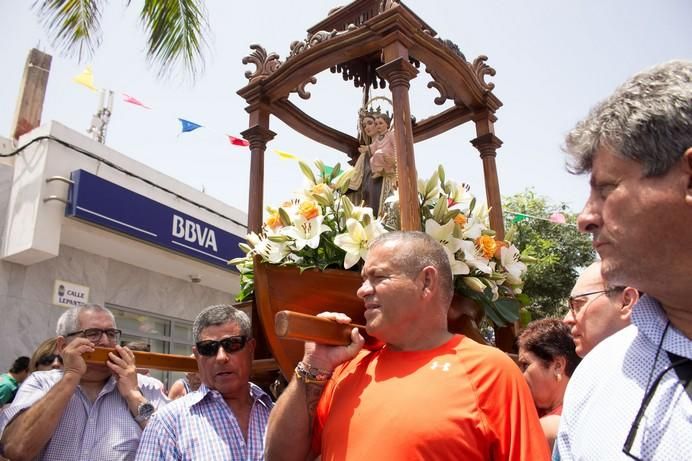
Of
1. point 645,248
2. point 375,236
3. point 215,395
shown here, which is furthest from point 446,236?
point 645,248

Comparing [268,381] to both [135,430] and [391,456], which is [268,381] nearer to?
[135,430]

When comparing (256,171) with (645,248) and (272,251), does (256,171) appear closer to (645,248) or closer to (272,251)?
(272,251)

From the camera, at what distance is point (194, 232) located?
988cm

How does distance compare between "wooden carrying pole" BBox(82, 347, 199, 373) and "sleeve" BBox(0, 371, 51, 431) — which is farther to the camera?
"sleeve" BBox(0, 371, 51, 431)

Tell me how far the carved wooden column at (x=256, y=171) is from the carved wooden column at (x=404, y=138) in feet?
2.93

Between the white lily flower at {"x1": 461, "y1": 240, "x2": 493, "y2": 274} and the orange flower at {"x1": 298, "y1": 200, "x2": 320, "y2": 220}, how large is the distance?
603 mm

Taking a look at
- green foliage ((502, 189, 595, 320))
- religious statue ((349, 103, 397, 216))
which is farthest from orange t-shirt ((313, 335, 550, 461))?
green foliage ((502, 189, 595, 320))

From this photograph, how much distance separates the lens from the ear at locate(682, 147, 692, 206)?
3.30 ft

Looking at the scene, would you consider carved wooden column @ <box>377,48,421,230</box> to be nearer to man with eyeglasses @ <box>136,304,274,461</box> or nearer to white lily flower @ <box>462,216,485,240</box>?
white lily flower @ <box>462,216,485,240</box>

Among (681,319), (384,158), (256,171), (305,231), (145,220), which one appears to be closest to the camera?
(681,319)

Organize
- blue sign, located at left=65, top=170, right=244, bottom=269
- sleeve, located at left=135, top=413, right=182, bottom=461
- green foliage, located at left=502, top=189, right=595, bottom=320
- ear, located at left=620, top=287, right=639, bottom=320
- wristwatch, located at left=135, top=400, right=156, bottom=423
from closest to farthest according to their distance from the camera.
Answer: ear, located at left=620, top=287, right=639, bottom=320, sleeve, located at left=135, top=413, right=182, bottom=461, wristwatch, located at left=135, top=400, right=156, bottom=423, blue sign, located at left=65, top=170, right=244, bottom=269, green foliage, located at left=502, top=189, right=595, bottom=320

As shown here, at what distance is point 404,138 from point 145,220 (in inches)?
277

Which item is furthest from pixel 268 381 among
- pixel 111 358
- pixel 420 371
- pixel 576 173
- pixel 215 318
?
pixel 576 173

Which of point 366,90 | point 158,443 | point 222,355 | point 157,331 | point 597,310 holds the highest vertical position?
point 366,90
